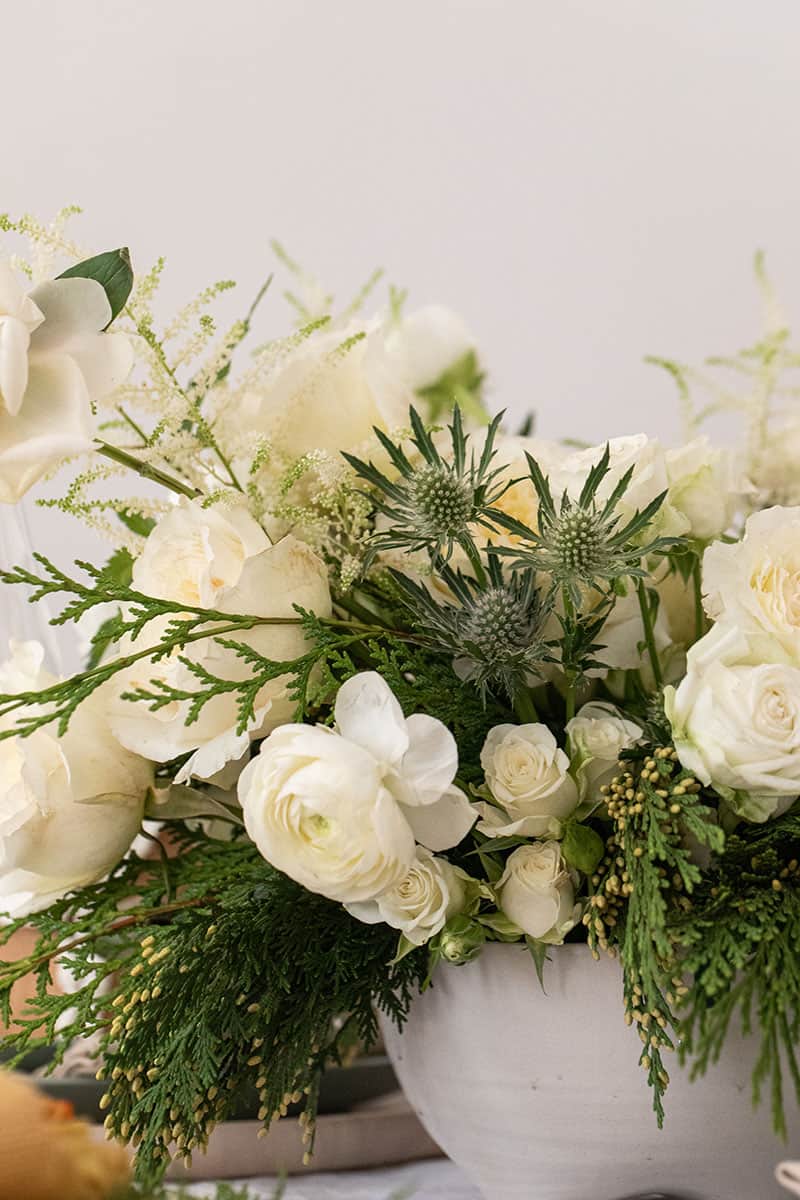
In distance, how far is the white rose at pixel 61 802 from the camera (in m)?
0.49

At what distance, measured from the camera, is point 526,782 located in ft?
1.48

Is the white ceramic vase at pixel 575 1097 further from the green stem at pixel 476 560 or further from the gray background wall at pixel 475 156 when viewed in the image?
the gray background wall at pixel 475 156

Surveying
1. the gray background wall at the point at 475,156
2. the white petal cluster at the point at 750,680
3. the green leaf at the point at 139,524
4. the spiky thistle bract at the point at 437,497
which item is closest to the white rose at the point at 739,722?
the white petal cluster at the point at 750,680

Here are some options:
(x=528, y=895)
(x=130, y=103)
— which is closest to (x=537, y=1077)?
(x=528, y=895)

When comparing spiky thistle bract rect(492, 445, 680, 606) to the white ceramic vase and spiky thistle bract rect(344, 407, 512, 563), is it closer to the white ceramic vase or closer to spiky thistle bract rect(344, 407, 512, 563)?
spiky thistle bract rect(344, 407, 512, 563)

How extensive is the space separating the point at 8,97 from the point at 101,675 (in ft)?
3.48

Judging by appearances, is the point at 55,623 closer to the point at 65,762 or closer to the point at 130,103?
the point at 65,762

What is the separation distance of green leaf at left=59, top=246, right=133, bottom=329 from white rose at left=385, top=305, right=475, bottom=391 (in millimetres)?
308

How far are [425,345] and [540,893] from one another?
1.37 feet

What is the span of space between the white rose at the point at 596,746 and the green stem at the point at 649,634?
Answer: 0.16ft

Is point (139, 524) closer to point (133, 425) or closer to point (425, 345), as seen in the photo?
point (133, 425)

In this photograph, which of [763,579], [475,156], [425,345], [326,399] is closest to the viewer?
[763,579]

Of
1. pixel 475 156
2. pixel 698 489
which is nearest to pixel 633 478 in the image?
pixel 698 489

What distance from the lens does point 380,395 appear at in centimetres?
55
